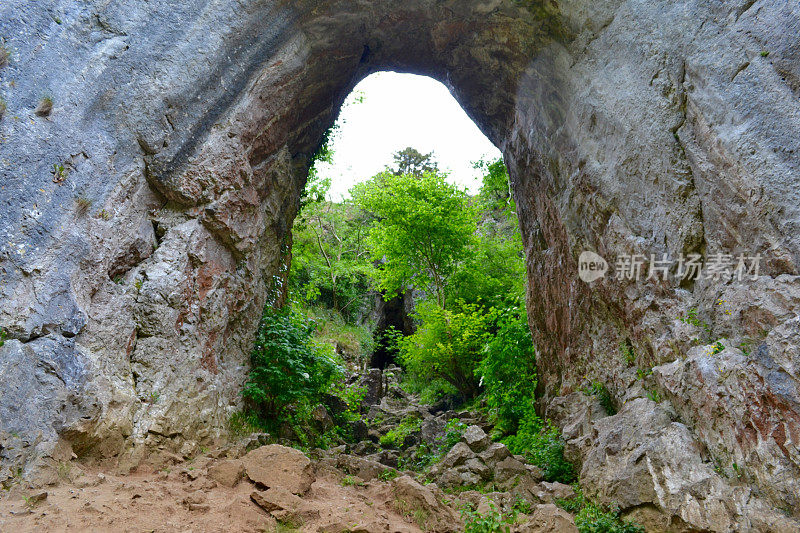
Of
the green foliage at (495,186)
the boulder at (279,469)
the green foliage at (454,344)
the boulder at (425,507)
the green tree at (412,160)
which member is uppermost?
the green tree at (412,160)

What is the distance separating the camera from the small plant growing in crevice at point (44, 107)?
5851 mm

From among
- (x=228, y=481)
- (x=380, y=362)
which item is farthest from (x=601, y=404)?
(x=380, y=362)

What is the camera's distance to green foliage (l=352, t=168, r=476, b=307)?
18797 millimetres

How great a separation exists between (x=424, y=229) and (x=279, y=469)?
14100mm

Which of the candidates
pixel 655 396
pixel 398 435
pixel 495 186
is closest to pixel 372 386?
pixel 398 435

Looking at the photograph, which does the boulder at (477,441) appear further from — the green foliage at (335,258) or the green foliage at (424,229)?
the green foliage at (335,258)

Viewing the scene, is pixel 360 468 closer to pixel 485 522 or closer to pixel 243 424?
pixel 243 424

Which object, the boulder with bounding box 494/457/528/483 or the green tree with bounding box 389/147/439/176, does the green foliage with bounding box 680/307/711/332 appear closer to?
the boulder with bounding box 494/457/528/483

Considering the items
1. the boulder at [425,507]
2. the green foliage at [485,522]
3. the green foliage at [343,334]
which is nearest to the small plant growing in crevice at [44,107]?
the boulder at [425,507]

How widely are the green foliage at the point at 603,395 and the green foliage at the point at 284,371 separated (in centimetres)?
475

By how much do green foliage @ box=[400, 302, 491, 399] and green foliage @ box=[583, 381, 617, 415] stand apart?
6140mm

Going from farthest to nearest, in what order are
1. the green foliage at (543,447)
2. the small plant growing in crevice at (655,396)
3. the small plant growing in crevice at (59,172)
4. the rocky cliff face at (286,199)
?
the green foliage at (543,447), the small plant growing in crevice at (655,396), the small plant growing in crevice at (59,172), the rocky cliff face at (286,199)

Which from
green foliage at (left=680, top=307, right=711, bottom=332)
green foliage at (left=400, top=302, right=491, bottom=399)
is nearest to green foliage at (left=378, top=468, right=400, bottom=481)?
green foliage at (left=680, top=307, right=711, bottom=332)

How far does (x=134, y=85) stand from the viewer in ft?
22.6
